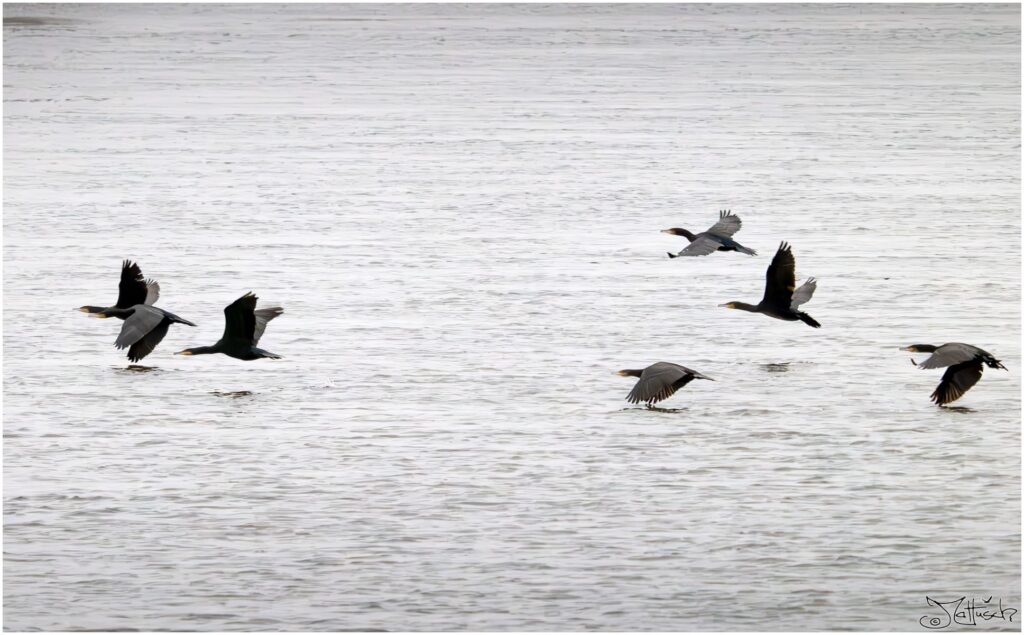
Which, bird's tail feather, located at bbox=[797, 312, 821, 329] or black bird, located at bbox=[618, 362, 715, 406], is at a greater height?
bird's tail feather, located at bbox=[797, 312, 821, 329]

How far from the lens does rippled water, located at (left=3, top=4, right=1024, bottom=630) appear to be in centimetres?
934

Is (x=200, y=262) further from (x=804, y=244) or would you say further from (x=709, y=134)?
(x=709, y=134)

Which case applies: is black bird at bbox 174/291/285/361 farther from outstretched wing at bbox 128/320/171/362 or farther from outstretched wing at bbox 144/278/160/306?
outstretched wing at bbox 144/278/160/306

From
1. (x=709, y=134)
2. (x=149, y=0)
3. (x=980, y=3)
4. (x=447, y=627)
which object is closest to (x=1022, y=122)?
(x=709, y=134)

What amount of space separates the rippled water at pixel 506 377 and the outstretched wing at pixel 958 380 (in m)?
0.15

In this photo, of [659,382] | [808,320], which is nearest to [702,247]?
[808,320]

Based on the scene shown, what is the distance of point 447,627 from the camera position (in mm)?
8719

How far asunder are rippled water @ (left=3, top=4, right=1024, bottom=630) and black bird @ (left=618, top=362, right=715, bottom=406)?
143mm

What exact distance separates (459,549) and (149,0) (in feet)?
221

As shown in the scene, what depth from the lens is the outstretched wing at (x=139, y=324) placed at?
44.6 feet

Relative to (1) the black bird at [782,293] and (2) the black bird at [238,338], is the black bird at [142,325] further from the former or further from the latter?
(1) the black bird at [782,293]
